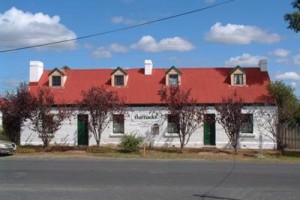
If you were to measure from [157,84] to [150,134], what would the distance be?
153 inches

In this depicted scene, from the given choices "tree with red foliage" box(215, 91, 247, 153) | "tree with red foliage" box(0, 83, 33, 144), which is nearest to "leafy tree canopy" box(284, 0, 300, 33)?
"tree with red foliage" box(215, 91, 247, 153)

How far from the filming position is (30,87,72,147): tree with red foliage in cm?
3438

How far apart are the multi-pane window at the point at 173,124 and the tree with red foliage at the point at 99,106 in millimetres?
3288

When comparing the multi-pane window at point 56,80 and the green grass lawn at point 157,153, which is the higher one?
the multi-pane window at point 56,80

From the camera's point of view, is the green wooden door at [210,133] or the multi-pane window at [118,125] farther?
the multi-pane window at [118,125]

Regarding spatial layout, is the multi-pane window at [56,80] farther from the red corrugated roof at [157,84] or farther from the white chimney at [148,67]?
the white chimney at [148,67]

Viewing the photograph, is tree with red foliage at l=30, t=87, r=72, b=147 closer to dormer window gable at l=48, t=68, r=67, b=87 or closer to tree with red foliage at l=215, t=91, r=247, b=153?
dormer window gable at l=48, t=68, r=67, b=87

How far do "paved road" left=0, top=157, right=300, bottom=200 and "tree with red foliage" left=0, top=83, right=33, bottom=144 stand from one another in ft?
45.9

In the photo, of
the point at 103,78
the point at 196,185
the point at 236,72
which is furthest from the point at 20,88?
the point at 196,185

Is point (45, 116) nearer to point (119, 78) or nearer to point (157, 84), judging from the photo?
point (119, 78)

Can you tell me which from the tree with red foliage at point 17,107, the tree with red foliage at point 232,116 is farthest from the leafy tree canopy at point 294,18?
the tree with red foliage at point 17,107

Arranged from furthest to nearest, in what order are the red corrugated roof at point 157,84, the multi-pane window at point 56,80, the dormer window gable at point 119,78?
the multi-pane window at point 56,80 < the dormer window gable at point 119,78 < the red corrugated roof at point 157,84

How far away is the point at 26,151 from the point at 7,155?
2331 millimetres

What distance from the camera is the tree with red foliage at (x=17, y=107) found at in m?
34.1
